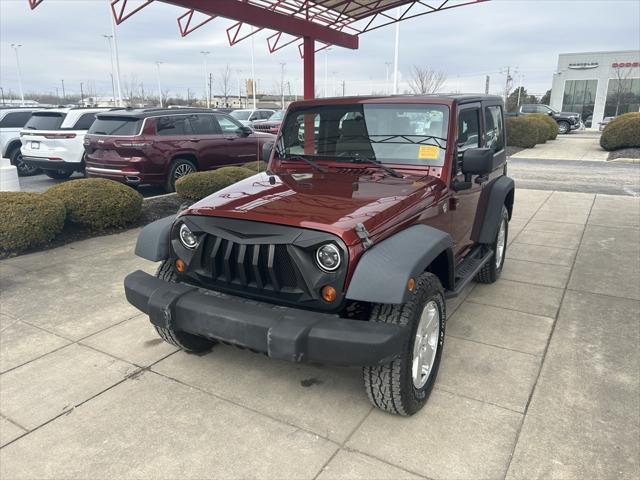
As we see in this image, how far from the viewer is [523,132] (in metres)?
21.1

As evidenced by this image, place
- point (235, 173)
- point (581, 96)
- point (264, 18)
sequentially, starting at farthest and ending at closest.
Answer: point (581, 96)
point (235, 173)
point (264, 18)

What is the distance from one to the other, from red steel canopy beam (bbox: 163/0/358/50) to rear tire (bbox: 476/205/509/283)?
17.3 feet

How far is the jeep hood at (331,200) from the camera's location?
8.87 ft

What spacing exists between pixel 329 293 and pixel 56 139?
10.2m

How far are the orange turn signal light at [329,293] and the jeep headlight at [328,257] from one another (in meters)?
0.10

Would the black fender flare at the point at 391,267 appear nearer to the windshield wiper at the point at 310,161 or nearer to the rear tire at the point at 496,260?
the windshield wiper at the point at 310,161

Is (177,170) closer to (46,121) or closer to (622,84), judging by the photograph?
(46,121)

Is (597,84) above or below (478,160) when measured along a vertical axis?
above

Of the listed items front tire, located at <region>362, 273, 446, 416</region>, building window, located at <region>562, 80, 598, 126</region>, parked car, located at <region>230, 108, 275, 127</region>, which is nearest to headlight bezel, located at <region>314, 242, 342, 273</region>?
front tire, located at <region>362, 273, 446, 416</region>

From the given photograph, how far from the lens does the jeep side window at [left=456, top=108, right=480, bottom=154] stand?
3842 millimetres

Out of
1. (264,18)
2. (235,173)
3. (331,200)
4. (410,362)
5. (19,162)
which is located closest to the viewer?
(410,362)

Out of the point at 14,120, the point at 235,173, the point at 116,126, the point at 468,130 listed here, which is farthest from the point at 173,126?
the point at 468,130

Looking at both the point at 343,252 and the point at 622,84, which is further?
the point at 622,84

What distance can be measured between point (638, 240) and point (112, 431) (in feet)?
23.2
